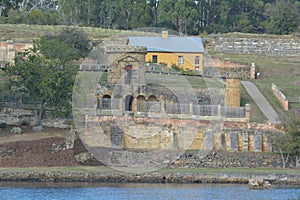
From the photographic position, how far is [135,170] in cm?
Result: 6844

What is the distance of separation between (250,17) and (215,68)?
32594mm

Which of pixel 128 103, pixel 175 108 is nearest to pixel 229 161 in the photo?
pixel 175 108

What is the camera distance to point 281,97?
85.3 meters

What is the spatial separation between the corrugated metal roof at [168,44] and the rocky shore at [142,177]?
31729 mm

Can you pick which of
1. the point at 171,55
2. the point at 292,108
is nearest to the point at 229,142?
the point at 292,108

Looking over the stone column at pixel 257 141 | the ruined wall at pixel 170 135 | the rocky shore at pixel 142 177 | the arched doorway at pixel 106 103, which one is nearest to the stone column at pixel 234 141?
the ruined wall at pixel 170 135

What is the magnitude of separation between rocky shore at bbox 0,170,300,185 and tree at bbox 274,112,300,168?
13.7ft

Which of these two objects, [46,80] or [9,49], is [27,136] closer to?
[46,80]

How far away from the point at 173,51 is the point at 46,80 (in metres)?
22.3

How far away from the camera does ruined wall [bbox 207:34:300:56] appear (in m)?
116

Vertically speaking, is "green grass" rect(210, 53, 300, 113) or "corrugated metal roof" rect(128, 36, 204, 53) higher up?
"corrugated metal roof" rect(128, 36, 204, 53)

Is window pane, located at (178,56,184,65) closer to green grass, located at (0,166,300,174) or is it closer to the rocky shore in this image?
green grass, located at (0,166,300,174)

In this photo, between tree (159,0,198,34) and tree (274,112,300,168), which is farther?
tree (159,0,198,34)

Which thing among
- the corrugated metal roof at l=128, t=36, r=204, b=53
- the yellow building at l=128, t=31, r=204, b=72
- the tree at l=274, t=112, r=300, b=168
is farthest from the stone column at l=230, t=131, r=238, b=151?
the corrugated metal roof at l=128, t=36, r=204, b=53
